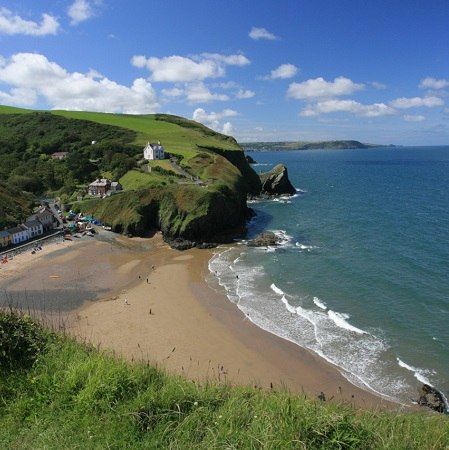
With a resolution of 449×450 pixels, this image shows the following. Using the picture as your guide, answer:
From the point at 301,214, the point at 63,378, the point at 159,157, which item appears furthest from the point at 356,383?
the point at 159,157

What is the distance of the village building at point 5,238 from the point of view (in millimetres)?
Answer: 49553

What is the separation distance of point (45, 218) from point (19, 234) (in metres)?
6.26

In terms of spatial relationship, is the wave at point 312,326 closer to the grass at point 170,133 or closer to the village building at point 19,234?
the village building at point 19,234

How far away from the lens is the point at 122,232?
57.6m

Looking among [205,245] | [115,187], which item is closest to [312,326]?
[205,245]

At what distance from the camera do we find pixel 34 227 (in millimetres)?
55281

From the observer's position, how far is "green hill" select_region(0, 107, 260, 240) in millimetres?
55281

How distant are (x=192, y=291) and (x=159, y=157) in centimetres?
5636

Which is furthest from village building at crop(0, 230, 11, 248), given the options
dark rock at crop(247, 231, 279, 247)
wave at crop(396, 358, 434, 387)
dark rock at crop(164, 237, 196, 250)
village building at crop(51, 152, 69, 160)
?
village building at crop(51, 152, 69, 160)

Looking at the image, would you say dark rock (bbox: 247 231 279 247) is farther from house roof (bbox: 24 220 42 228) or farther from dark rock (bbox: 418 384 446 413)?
house roof (bbox: 24 220 42 228)

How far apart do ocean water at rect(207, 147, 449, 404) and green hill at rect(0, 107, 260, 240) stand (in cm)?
695

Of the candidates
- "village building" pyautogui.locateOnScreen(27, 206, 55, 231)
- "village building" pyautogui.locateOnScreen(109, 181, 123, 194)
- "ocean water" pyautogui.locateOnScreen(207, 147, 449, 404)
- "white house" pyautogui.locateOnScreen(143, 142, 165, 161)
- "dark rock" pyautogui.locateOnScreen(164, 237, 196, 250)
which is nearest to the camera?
"ocean water" pyautogui.locateOnScreen(207, 147, 449, 404)

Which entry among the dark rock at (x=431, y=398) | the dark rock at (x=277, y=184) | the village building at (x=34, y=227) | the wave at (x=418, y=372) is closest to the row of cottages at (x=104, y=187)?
the village building at (x=34, y=227)

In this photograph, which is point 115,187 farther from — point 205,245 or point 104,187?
point 205,245
